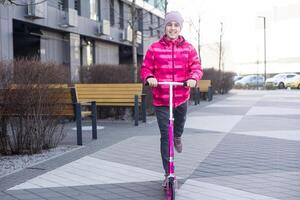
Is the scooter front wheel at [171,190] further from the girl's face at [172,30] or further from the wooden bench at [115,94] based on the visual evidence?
the wooden bench at [115,94]

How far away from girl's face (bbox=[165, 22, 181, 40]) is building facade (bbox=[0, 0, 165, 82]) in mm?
9293

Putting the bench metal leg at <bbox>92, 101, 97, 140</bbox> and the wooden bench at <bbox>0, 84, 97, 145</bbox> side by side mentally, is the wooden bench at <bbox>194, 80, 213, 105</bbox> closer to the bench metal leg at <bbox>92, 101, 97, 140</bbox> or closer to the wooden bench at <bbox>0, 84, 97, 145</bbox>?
the bench metal leg at <bbox>92, 101, 97, 140</bbox>

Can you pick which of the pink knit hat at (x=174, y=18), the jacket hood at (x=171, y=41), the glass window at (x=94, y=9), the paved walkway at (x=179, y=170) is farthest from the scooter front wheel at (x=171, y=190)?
the glass window at (x=94, y=9)

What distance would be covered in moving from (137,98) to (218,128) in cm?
204

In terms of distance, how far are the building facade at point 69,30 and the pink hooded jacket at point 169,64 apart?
922 centimetres

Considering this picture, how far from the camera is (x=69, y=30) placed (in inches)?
1069

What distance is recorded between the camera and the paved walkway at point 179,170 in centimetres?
521

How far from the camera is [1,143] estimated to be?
7.61 metres

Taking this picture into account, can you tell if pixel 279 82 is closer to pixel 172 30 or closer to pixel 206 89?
pixel 206 89

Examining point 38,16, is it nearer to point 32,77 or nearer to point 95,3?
point 95,3

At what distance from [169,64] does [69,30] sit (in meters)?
22.8

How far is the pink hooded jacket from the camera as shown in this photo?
5141mm

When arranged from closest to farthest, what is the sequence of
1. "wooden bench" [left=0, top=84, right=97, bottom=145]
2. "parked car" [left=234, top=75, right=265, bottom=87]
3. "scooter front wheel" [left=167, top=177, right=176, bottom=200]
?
"scooter front wheel" [left=167, top=177, right=176, bottom=200], "wooden bench" [left=0, top=84, right=97, bottom=145], "parked car" [left=234, top=75, right=265, bottom=87]

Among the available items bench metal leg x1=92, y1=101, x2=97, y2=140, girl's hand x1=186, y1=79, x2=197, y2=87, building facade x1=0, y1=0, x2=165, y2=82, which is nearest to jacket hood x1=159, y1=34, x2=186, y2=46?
girl's hand x1=186, y1=79, x2=197, y2=87
